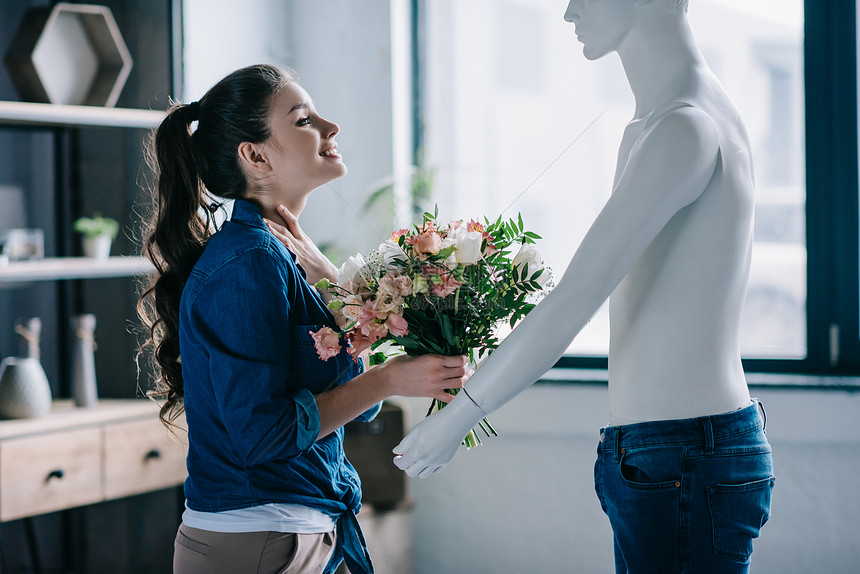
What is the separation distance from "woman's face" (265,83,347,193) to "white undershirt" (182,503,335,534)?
0.52 m

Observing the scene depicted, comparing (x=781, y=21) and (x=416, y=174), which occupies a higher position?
(x=781, y=21)

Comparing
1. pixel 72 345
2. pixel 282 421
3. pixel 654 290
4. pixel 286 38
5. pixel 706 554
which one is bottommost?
pixel 72 345

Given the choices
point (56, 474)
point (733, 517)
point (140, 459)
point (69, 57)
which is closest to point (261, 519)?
point (733, 517)

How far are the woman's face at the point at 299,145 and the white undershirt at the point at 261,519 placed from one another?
0.52 meters

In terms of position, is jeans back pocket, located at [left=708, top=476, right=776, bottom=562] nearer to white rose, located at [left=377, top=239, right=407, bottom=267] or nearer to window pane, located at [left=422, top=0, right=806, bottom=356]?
white rose, located at [left=377, top=239, right=407, bottom=267]

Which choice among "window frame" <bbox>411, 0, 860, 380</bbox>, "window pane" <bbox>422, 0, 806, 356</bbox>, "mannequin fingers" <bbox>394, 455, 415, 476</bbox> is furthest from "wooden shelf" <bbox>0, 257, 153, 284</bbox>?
"window frame" <bbox>411, 0, 860, 380</bbox>

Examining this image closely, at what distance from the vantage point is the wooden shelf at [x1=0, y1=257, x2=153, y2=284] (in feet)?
7.54

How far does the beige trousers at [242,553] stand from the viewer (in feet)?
3.84

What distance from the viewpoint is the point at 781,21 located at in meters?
2.54

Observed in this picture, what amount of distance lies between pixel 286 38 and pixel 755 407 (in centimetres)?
235

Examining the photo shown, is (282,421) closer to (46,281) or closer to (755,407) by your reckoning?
(755,407)

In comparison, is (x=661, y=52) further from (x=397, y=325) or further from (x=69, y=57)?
(x=69, y=57)

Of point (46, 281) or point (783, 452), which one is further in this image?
point (46, 281)

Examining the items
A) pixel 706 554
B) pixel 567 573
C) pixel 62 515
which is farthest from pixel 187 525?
pixel 62 515
